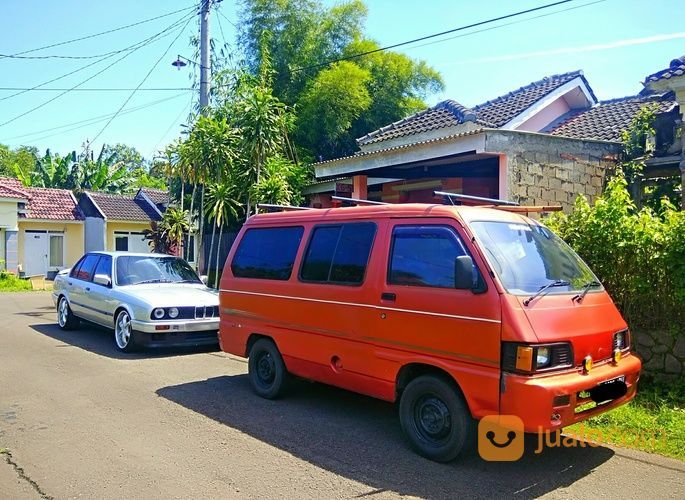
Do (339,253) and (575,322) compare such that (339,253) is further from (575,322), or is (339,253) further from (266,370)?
(575,322)

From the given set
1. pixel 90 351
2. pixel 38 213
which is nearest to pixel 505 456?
pixel 90 351

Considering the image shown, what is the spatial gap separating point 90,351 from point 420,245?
659 cm

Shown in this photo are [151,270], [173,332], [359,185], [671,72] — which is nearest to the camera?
[173,332]

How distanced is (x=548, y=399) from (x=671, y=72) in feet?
26.3

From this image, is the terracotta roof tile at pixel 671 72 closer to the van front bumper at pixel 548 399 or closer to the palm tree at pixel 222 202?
the van front bumper at pixel 548 399

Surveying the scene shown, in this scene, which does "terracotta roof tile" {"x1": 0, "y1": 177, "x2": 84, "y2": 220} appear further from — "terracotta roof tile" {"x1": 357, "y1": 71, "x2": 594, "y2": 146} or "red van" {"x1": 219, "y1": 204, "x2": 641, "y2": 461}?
"red van" {"x1": 219, "y1": 204, "x2": 641, "y2": 461}

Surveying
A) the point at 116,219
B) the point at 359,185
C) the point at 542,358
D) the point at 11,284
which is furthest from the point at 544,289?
the point at 116,219

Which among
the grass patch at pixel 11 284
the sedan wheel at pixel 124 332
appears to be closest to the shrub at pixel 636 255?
the sedan wheel at pixel 124 332

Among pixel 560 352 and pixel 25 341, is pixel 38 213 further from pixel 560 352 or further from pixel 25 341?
pixel 560 352

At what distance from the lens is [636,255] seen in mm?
7043

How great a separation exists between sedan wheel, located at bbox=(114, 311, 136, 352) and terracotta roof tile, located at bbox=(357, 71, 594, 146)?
26.1ft

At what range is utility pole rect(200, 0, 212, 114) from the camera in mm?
15828

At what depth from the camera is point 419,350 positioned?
5.07 metres

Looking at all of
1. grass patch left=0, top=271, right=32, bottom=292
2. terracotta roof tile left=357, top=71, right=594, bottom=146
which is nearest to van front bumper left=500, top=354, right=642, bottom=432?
terracotta roof tile left=357, top=71, right=594, bottom=146
